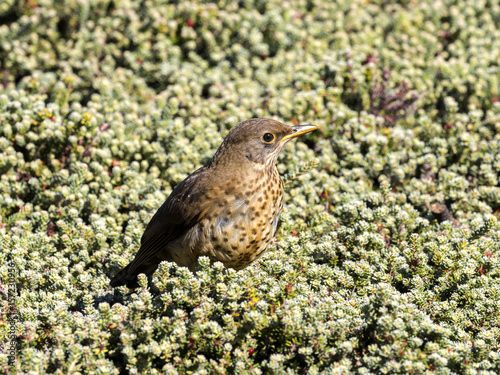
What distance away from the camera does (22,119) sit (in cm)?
607

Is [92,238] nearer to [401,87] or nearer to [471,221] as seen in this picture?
[471,221]

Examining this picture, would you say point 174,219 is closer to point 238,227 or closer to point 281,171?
point 238,227

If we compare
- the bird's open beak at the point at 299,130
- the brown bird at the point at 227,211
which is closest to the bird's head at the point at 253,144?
the brown bird at the point at 227,211

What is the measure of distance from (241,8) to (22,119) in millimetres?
3961

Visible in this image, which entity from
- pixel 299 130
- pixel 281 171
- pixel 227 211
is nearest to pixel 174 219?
pixel 227 211

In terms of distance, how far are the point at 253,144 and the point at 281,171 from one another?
4.62 ft

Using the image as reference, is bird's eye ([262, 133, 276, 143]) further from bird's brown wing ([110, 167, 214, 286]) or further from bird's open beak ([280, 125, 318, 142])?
bird's brown wing ([110, 167, 214, 286])

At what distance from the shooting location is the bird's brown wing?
4652 mm

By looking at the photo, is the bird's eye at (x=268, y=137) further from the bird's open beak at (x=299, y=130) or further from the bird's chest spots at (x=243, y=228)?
the bird's chest spots at (x=243, y=228)

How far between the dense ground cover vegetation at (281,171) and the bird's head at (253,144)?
552 mm

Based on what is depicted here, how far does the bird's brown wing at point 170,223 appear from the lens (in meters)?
4.65

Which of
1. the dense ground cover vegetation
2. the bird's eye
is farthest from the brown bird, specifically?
the dense ground cover vegetation

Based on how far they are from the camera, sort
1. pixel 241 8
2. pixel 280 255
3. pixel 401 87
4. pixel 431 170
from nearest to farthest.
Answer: pixel 280 255
pixel 431 170
pixel 401 87
pixel 241 8

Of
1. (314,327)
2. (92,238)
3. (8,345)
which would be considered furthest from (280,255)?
(8,345)
